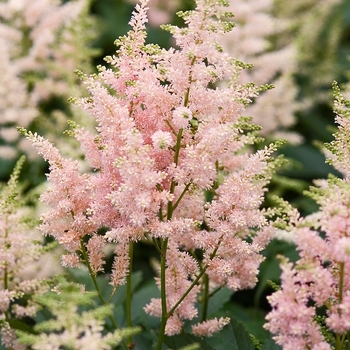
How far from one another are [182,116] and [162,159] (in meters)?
0.12

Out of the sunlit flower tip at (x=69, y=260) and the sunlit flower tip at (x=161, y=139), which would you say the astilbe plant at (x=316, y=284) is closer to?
the sunlit flower tip at (x=161, y=139)

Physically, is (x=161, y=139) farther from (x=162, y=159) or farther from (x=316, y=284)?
(x=316, y=284)

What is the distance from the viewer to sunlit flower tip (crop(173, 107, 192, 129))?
103 cm

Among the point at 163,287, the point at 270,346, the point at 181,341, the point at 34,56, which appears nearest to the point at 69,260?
the point at 163,287

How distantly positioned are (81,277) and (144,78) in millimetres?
730

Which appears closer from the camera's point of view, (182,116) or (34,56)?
(182,116)

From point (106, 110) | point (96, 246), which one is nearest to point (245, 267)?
point (96, 246)

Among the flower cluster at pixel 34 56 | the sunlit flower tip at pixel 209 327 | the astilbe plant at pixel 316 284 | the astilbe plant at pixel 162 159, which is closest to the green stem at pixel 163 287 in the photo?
the astilbe plant at pixel 162 159

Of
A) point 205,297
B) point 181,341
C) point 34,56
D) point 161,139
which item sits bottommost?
point 181,341

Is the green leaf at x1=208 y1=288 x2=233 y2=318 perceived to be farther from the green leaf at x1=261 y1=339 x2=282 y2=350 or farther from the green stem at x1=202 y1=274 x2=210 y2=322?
the green leaf at x1=261 y1=339 x2=282 y2=350

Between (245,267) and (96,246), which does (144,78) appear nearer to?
(96,246)

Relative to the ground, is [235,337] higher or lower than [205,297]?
lower

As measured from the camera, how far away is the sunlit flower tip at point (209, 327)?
4.08ft

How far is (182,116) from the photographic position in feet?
3.36
